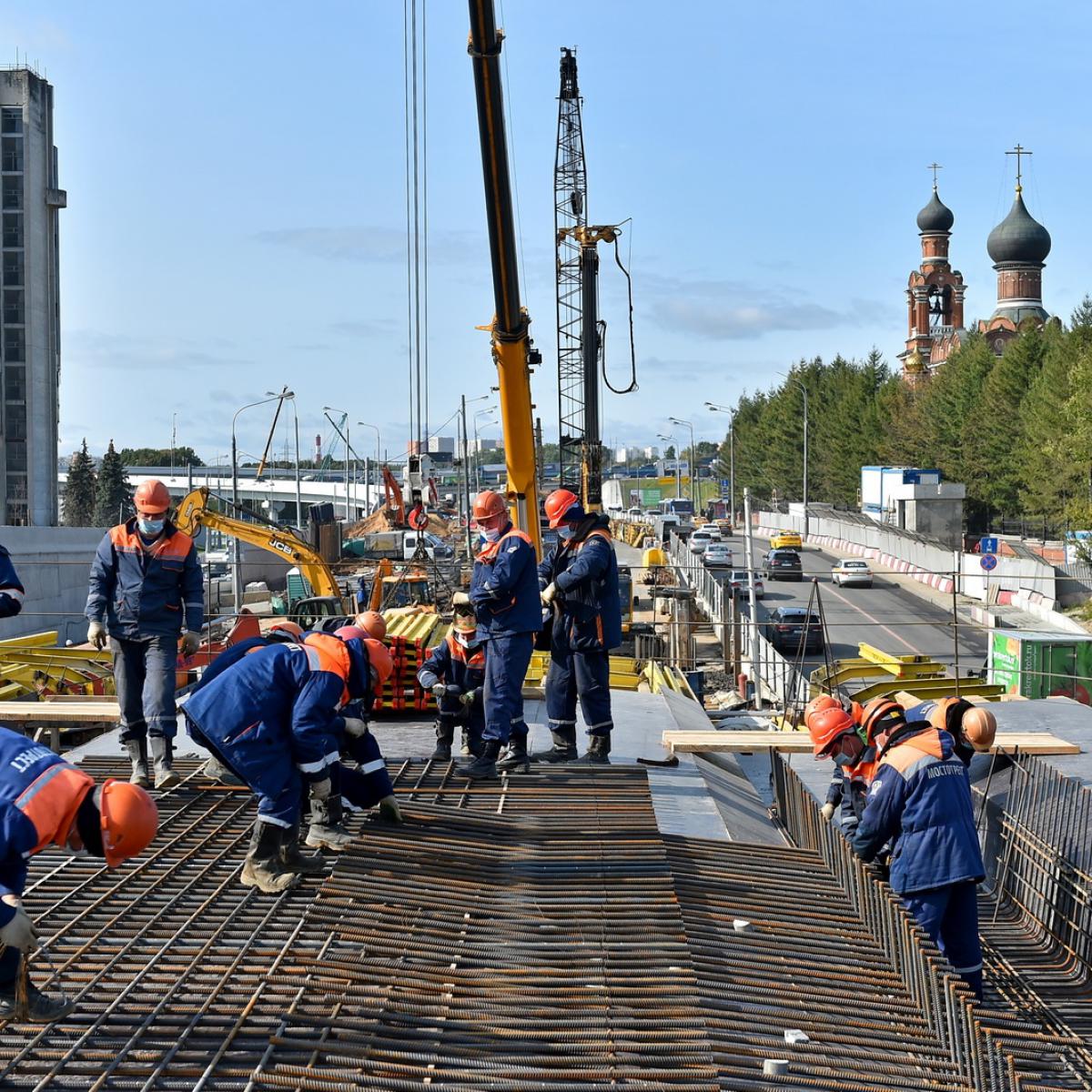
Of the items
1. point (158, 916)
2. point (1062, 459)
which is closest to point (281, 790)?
point (158, 916)

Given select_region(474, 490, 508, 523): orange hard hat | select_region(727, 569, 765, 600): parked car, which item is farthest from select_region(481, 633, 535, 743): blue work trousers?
select_region(727, 569, 765, 600): parked car

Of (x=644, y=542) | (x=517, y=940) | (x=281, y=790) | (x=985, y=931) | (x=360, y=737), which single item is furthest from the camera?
(x=644, y=542)

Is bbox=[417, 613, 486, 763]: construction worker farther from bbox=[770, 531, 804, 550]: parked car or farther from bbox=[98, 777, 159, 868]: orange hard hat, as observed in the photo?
bbox=[770, 531, 804, 550]: parked car

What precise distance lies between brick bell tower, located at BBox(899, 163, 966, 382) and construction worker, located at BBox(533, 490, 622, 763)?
274ft

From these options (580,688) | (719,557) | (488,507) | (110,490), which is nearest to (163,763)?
(488,507)

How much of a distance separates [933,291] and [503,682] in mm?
88533

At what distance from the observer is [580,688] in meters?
8.64

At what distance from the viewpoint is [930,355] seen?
291 feet

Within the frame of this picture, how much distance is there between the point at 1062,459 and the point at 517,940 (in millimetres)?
44734

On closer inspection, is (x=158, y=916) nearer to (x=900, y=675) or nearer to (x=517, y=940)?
(x=517, y=940)

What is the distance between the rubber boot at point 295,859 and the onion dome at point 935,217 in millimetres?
92565

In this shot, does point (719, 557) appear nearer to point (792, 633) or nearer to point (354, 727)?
point (792, 633)

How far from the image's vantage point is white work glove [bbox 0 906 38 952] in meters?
4.00

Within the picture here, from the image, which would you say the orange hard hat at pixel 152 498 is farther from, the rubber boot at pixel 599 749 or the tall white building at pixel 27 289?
the tall white building at pixel 27 289
